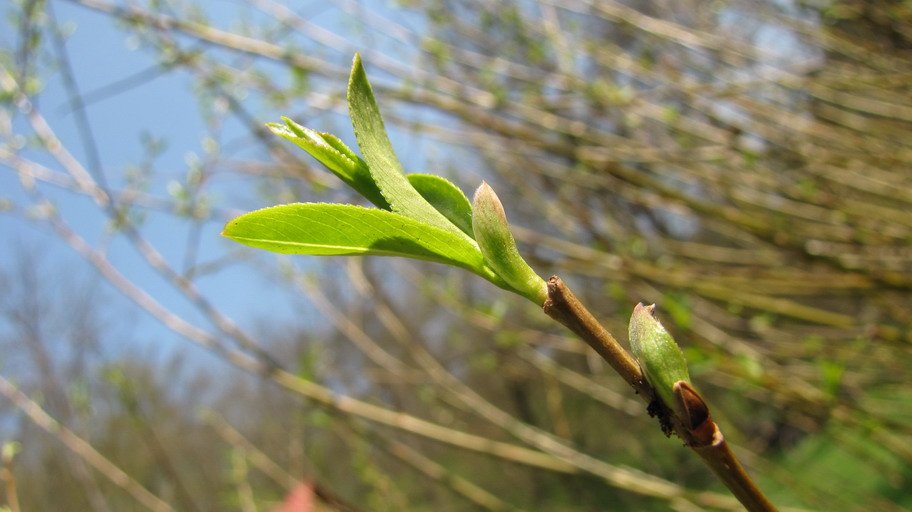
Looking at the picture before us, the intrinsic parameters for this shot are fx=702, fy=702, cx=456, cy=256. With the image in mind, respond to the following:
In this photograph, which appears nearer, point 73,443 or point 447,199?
point 447,199

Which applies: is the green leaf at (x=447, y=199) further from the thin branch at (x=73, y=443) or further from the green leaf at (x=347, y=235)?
the thin branch at (x=73, y=443)

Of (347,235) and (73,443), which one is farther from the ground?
(347,235)

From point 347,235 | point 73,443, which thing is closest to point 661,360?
point 347,235

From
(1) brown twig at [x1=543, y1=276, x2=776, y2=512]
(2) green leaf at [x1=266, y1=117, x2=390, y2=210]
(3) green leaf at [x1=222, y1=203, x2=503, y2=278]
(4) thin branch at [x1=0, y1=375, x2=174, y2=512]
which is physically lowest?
(4) thin branch at [x1=0, y1=375, x2=174, y2=512]

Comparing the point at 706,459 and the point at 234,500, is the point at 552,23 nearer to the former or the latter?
the point at 234,500

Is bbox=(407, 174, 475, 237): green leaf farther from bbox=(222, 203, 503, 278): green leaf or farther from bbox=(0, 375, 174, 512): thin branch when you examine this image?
bbox=(0, 375, 174, 512): thin branch

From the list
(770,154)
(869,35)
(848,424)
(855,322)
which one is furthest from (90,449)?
(869,35)

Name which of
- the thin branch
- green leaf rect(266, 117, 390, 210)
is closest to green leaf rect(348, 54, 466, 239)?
green leaf rect(266, 117, 390, 210)

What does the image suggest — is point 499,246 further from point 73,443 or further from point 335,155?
point 73,443
